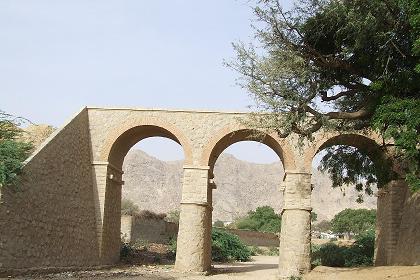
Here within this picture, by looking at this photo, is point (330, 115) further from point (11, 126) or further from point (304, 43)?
point (11, 126)

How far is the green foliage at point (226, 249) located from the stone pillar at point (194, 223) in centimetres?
1023

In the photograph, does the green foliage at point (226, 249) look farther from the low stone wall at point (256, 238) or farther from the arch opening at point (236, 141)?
the arch opening at point (236, 141)

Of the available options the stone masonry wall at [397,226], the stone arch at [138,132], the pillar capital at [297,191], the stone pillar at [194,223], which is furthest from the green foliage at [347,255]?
the stone arch at [138,132]

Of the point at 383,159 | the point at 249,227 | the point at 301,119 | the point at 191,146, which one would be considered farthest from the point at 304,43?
the point at 249,227

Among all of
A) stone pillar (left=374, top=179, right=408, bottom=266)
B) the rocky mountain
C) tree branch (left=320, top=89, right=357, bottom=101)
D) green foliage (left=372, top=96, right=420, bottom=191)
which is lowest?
stone pillar (left=374, top=179, right=408, bottom=266)

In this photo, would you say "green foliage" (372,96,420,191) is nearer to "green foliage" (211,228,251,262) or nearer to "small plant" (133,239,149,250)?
"small plant" (133,239,149,250)

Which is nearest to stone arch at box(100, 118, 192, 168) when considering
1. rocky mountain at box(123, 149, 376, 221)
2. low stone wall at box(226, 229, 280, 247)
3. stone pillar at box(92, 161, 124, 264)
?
stone pillar at box(92, 161, 124, 264)

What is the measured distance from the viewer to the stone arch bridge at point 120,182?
1667cm

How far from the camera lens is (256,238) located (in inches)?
1711

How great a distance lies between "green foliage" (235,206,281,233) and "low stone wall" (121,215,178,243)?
89.2 ft

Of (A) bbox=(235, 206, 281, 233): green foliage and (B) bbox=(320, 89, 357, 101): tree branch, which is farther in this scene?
(A) bbox=(235, 206, 281, 233): green foliage

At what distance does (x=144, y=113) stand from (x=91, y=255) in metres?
5.80

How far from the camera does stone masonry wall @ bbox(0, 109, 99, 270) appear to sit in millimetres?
13797

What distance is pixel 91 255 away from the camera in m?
19.0
